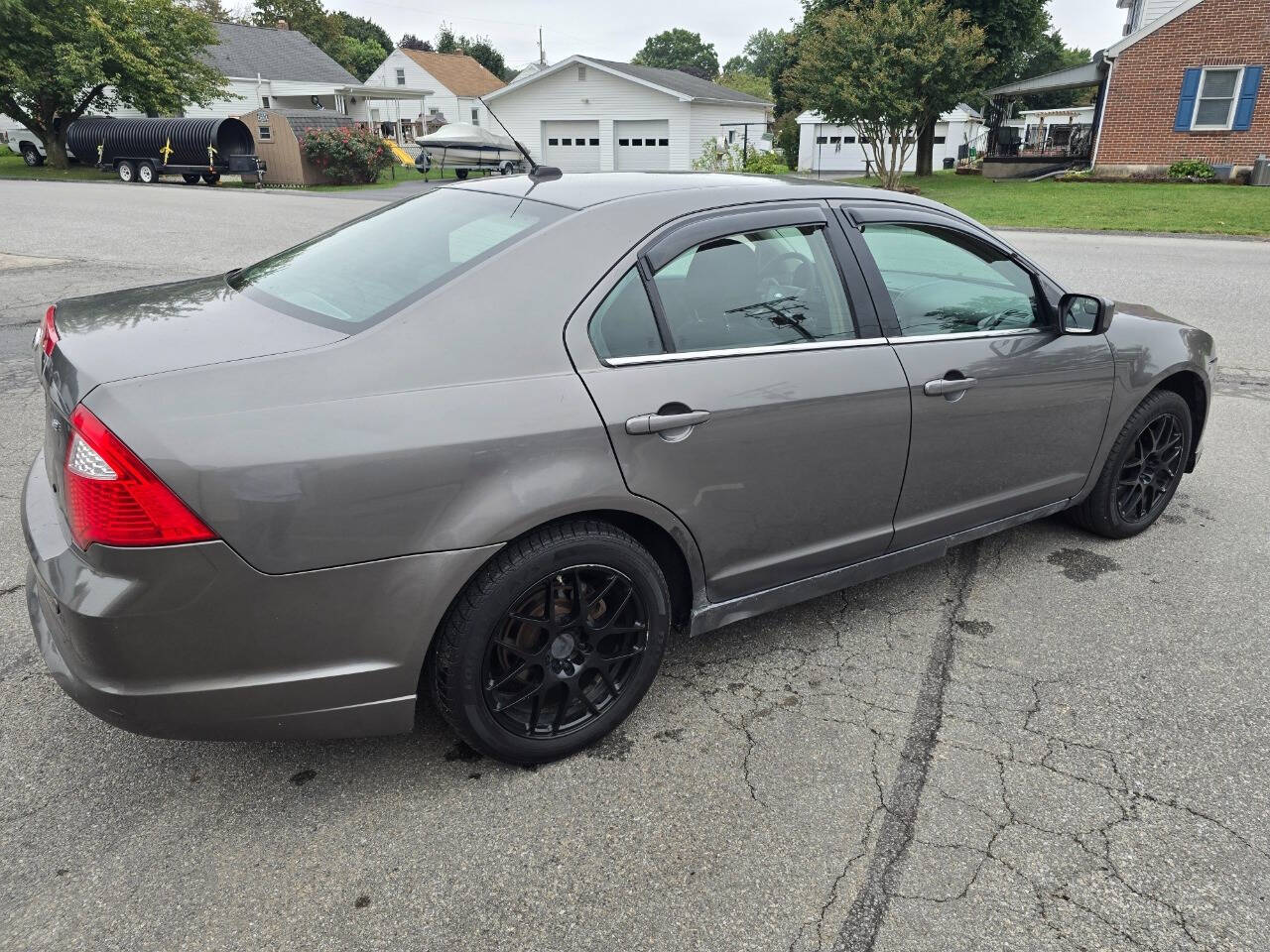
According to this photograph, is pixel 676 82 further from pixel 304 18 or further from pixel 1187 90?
pixel 304 18

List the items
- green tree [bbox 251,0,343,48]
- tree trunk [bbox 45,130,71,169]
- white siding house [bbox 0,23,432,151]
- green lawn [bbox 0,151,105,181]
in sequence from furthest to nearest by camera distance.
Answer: green tree [bbox 251,0,343,48] → white siding house [bbox 0,23,432,151] → tree trunk [bbox 45,130,71,169] → green lawn [bbox 0,151,105,181]

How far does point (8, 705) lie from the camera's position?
2.79 metres


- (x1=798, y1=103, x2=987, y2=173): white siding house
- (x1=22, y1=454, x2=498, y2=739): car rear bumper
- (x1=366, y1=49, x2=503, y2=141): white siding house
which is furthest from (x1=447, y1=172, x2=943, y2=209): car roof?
(x1=366, y1=49, x2=503, y2=141): white siding house

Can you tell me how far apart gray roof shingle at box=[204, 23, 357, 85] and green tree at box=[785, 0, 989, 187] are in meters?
37.4

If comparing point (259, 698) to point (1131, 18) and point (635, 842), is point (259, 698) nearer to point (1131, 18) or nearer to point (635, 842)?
point (635, 842)

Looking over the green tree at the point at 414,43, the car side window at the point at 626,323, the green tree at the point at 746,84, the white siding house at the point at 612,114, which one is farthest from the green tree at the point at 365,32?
the car side window at the point at 626,323

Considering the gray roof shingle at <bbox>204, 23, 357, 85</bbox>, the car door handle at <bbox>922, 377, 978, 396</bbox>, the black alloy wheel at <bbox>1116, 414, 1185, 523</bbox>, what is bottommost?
the black alloy wheel at <bbox>1116, 414, 1185, 523</bbox>

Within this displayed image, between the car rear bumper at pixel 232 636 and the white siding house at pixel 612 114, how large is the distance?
36163 mm

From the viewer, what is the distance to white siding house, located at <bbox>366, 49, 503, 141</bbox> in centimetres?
5856

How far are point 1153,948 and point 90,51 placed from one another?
37.9 metres

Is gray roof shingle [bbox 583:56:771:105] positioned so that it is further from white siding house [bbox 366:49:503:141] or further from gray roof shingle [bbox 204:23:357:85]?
gray roof shingle [bbox 204:23:357:85]

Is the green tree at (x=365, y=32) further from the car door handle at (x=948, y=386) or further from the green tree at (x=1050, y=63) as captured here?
the car door handle at (x=948, y=386)

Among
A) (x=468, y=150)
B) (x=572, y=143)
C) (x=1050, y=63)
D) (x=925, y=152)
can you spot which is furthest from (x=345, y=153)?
(x=1050, y=63)

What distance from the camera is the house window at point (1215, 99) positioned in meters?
24.0
